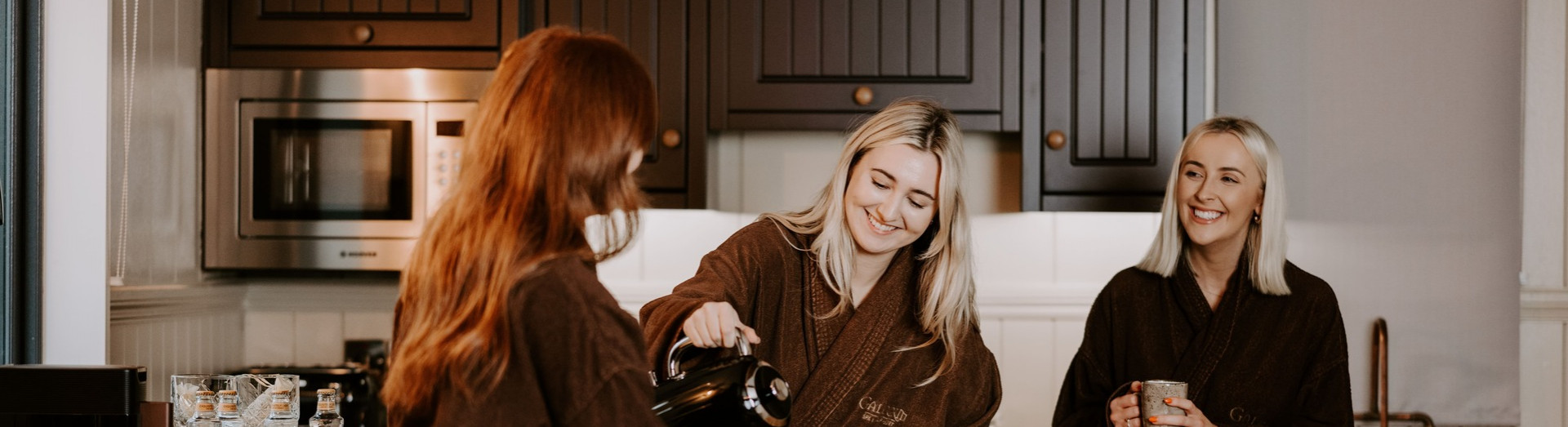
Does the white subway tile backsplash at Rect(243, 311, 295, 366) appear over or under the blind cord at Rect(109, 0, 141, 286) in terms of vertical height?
under

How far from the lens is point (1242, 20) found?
2.41m

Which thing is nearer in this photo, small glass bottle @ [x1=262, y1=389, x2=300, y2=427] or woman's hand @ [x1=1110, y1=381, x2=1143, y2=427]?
small glass bottle @ [x1=262, y1=389, x2=300, y2=427]

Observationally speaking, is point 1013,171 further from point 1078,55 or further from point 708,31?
point 708,31

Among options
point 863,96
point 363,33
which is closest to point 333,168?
point 363,33

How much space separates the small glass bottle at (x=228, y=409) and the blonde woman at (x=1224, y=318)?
4.06 ft

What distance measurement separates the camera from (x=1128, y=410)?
69.9 inches

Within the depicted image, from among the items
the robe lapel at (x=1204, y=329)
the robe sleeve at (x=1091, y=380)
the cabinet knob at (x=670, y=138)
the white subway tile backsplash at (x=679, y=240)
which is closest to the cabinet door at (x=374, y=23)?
the cabinet knob at (x=670, y=138)

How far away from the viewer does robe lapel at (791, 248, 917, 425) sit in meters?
1.64

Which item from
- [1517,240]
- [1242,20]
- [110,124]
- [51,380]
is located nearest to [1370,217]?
[1517,240]

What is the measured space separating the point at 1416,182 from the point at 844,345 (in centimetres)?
131

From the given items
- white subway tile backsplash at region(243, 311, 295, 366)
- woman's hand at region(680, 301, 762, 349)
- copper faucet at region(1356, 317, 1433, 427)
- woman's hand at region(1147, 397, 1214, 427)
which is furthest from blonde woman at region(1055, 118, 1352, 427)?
white subway tile backsplash at region(243, 311, 295, 366)

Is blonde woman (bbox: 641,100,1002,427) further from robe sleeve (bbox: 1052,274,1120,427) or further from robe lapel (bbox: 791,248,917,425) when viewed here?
robe sleeve (bbox: 1052,274,1120,427)

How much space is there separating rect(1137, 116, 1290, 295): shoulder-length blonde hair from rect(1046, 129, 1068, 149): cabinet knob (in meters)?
0.39

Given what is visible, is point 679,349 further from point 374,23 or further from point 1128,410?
point 374,23
